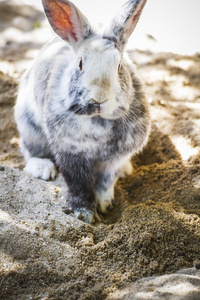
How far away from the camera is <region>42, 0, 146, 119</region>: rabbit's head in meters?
2.75

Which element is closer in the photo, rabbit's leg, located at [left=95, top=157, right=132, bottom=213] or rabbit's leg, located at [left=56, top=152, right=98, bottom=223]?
rabbit's leg, located at [left=56, top=152, right=98, bottom=223]

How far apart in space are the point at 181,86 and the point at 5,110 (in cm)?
268

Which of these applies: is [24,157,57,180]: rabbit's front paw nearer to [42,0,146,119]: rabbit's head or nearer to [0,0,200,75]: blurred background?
[42,0,146,119]: rabbit's head

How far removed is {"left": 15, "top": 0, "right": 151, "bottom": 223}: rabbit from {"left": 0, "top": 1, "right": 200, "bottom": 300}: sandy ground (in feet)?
0.88

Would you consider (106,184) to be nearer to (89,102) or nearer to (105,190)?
(105,190)

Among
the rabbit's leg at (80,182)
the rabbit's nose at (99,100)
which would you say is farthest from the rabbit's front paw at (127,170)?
the rabbit's nose at (99,100)

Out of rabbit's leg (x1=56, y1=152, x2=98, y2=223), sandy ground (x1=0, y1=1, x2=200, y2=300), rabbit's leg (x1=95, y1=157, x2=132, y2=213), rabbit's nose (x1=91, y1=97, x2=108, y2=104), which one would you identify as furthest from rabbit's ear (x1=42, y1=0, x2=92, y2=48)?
sandy ground (x1=0, y1=1, x2=200, y2=300)

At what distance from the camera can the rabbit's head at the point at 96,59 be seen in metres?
2.75

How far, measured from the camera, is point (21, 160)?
15.6 feet

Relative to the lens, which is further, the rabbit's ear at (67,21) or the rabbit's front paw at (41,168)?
the rabbit's front paw at (41,168)

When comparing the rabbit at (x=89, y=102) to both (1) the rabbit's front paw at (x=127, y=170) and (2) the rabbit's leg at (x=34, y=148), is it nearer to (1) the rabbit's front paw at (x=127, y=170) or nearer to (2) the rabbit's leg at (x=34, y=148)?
(2) the rabbit's leg at (x=34, y=148)

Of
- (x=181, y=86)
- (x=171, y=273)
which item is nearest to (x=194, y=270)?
(x=171, y=273)

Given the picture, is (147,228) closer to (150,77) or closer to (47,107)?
(47,107)

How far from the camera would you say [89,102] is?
2756 millimetres
